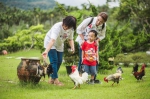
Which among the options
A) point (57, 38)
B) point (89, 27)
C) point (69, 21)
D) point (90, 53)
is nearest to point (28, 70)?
point (57, 38)

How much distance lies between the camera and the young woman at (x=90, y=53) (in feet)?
21.7

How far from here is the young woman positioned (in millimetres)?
6625

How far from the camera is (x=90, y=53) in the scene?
6656 mm

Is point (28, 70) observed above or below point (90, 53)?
below

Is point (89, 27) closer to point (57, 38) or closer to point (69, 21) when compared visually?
point (57, 38)

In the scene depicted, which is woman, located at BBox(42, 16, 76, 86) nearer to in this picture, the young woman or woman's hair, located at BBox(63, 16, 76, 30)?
woman's hair, located at BBox(63, 16, 76, 30)

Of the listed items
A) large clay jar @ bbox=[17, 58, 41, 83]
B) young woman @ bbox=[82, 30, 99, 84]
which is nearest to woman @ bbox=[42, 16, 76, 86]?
large clay jar @ bbox=[17, 58, 41, 83]

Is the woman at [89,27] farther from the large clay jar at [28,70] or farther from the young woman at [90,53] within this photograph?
the large clay jar at [28,70]

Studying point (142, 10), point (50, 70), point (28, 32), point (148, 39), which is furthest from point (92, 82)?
point (28, 32)

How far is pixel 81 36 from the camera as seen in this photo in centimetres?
671

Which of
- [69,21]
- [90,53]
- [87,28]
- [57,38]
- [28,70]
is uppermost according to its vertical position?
[69,21]

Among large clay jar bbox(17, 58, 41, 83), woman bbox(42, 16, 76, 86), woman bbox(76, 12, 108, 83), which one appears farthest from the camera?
woman bbox(76, 12, 108, 83)

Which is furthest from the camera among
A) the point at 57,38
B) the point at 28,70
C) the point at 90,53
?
the point at 90,53

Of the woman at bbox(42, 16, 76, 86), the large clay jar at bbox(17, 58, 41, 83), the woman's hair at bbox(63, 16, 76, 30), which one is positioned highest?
the woman's hair at bbox(63, 16, 76, 30)
